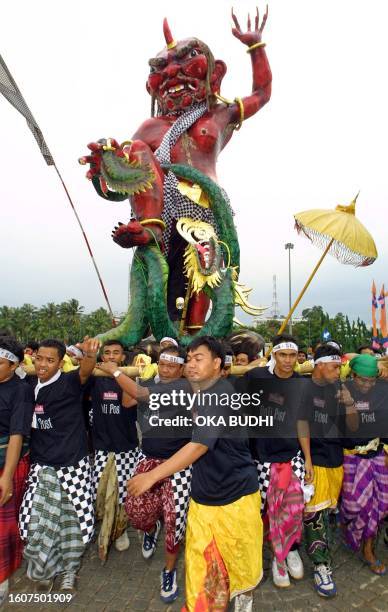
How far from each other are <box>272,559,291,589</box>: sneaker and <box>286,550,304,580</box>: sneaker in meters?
0.08

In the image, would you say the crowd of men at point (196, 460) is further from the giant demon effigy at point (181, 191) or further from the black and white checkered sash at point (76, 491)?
the giant demon effigy at point (181, 191)

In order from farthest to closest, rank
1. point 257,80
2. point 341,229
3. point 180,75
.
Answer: point 257,80, point 180,75, point 341,229

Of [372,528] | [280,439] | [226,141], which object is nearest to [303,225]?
[280,439]

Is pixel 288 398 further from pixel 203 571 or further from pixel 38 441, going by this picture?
pixel 38 441

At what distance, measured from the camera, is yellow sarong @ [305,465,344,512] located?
3.02 m

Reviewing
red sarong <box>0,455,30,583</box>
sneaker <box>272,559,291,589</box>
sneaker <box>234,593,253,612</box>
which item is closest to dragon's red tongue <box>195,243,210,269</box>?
red sarong <box>0,455,30,583</box>

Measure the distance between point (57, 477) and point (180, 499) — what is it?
0.87m

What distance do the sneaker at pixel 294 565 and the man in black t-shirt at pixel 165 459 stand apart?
0.86 m

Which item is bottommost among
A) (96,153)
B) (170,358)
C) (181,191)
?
A: (170,358)

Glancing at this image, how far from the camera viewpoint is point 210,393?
7.48ft

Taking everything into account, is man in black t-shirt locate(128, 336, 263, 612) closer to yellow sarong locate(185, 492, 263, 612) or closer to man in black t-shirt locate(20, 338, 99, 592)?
yellow sarong locate(185, 492, 263, 612)

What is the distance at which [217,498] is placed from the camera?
224 cm

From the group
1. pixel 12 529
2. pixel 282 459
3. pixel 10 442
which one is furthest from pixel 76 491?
pixel 282 459

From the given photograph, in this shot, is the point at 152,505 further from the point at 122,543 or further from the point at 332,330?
the point at 332,330
